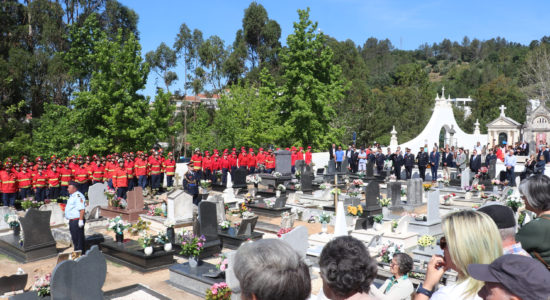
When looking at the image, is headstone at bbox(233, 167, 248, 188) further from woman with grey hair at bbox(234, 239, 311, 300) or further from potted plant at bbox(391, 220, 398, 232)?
woman with grey hair at bbox(234, 239, 311, 300)

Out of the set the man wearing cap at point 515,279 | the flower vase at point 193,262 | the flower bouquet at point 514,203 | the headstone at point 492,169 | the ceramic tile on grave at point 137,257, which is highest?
the man wearing cap at point 515,279

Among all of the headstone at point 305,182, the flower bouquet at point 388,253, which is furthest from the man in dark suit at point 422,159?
the flower bouquet at point 388,253

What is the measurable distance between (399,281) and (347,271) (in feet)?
9.53

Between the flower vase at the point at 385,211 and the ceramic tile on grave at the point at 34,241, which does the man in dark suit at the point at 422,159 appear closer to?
the flower vase at the point at 385,211

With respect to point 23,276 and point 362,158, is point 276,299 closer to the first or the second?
point 23,276

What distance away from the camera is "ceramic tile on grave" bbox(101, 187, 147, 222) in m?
14.7

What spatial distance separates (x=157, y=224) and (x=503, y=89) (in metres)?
64.8

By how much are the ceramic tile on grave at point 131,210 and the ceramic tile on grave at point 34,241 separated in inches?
139

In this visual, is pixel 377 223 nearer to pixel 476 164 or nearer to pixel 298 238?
pixel 298 238

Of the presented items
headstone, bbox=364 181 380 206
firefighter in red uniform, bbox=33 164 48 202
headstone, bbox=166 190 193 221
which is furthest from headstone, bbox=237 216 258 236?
firefighter in red uniform, bbox=33 164 48 202

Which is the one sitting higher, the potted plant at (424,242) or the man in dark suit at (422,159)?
the man in dark suit at (422,159)

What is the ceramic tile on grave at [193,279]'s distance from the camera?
816cm

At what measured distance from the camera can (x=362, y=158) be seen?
25.7 m

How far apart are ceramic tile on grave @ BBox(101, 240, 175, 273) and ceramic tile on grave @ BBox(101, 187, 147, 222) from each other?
392cm
